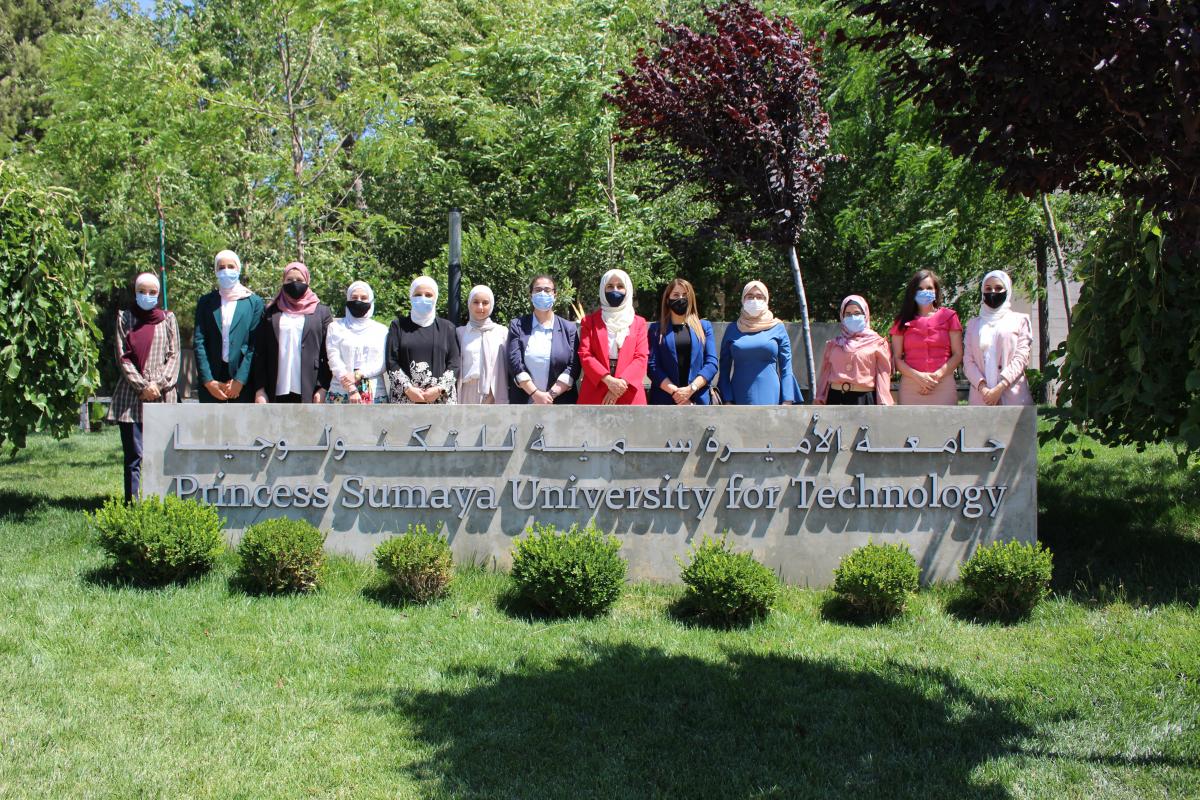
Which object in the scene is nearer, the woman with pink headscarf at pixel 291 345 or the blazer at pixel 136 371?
the woman with pink headscarf at pixel 291 345

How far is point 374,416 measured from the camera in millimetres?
7414

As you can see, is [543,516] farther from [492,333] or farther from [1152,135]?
[1152,135]

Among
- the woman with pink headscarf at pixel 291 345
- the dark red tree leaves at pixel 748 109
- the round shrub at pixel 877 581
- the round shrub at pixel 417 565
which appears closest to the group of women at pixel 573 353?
the woman with pink headscarf at pixel 291 345

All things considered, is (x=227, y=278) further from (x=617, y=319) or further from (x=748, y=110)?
(x=748, y=110)

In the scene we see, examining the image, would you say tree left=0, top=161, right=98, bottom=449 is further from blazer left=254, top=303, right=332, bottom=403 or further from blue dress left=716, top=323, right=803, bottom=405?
blue dress left=716, top=323, right=803, bottom=405

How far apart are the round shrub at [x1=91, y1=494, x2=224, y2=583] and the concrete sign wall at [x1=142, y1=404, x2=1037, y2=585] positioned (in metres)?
0.64

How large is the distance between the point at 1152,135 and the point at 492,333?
517 cm

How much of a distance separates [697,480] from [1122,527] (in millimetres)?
3541

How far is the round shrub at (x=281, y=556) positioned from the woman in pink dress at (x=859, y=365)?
162 inches

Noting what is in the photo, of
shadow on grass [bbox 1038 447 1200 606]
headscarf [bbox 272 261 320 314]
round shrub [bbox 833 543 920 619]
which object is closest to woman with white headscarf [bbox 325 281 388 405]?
headscarf [bbox 272 261 320 314]

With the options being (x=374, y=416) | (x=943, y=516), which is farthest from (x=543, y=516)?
(x=943, y=516)

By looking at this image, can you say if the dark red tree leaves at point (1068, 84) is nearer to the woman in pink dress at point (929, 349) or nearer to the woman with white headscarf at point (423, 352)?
the woman in pink dress at point (929, 349)

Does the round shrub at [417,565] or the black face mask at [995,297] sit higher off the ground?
the black face mask at [995,297]

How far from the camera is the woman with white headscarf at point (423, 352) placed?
26.1 ft
